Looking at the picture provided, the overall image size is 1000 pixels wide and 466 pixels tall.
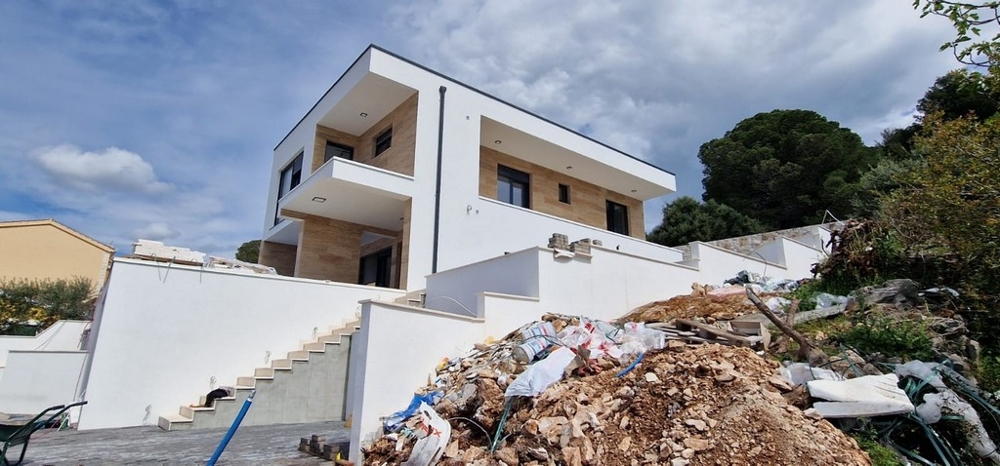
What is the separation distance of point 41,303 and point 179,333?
1976 centimetres

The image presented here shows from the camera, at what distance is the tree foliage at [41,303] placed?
19625 mm

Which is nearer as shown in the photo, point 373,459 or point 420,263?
point 373,459

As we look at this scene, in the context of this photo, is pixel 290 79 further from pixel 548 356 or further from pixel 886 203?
pixel 886 203

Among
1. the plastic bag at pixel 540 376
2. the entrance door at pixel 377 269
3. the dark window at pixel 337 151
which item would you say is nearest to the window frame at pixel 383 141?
the dark window at pixel 337 151

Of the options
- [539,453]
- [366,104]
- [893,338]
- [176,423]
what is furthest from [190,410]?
[893,338]

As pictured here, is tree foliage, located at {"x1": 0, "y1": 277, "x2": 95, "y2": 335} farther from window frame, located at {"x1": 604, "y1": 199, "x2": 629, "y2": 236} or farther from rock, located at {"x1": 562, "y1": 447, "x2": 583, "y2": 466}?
rock, located at {"x1": 562, "y1": 447, "x2": 583, "y2": 466}

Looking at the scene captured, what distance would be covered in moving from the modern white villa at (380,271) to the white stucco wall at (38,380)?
0.14 ft

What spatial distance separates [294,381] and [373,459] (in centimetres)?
374

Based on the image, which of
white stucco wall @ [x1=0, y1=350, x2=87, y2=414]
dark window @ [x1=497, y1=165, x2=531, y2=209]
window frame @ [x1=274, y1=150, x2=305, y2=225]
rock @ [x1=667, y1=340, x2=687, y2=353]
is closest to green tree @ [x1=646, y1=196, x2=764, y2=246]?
dark window @ [x1=497, y1=165, x2=531, y2=209]

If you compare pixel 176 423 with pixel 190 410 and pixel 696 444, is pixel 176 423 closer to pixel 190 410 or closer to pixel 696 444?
pixel 190 410

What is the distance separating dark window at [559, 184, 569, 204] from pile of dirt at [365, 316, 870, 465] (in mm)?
11763

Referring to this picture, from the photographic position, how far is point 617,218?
1942 cm

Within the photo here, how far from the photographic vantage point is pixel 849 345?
5219 mm

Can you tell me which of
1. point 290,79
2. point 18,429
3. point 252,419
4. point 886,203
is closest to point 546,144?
point 290,79
